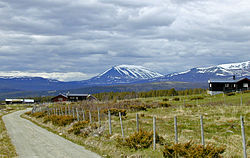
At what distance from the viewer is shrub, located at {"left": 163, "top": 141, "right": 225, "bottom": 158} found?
11.9 meters

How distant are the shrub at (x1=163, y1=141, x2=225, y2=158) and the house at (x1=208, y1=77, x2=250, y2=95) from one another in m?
86.0

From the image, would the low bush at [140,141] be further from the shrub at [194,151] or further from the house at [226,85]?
the house at [226,85]

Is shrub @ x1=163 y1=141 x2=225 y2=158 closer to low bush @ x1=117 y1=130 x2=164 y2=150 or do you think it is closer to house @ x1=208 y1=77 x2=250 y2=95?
low bush @ x1=117 y1=130 x2=164 y2=150

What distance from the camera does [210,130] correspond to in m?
22.2

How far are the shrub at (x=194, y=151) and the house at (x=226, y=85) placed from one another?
3384 inches

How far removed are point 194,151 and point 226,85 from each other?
90.3 meters

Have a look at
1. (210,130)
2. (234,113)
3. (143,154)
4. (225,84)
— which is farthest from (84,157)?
(225,84)

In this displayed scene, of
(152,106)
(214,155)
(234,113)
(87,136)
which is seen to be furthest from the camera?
(152,106)

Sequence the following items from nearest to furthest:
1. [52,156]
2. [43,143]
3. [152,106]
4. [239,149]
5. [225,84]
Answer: [239,149] → [52,156] → [43,143] → [152,106] → [225,84]

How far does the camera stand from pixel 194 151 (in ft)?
40.1

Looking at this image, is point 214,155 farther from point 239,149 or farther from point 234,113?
point 234,113

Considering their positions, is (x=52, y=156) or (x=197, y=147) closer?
(x=197, y=147)

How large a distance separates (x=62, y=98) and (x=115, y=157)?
475 feet

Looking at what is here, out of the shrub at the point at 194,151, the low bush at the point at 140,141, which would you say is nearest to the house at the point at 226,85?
the low bush at the point at 140,141
